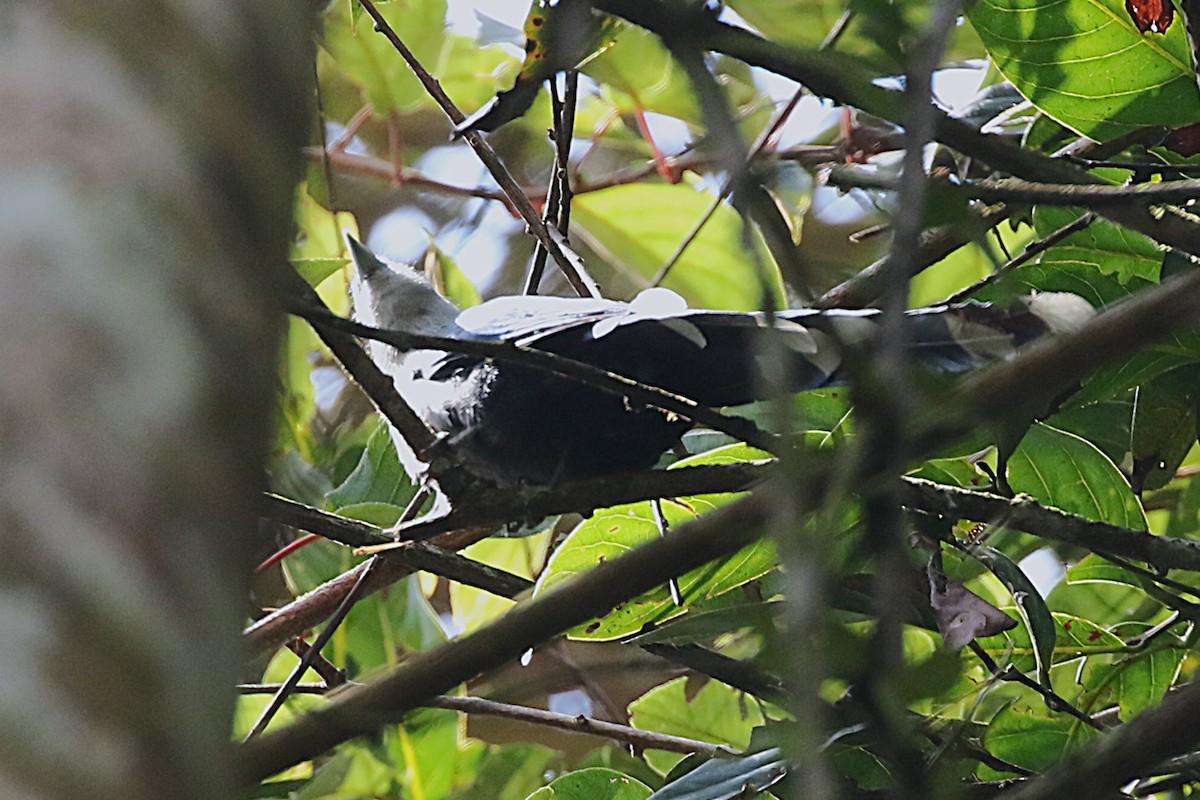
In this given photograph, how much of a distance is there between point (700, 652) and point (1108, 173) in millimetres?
974

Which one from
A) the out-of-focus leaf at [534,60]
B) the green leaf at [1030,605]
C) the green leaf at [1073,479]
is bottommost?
the green leaf at [1030,605]

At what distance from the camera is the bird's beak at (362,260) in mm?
3010

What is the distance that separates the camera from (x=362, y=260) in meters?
3.01

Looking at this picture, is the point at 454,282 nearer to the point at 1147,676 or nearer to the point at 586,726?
the point at 586,726

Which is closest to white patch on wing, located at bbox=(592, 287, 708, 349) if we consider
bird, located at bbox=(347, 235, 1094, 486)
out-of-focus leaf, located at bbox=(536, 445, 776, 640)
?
bird, located at bbox=(347, 235, 1094, 486)

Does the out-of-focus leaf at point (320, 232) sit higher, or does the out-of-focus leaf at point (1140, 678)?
the out-of-focus leaf at point (320, 232)

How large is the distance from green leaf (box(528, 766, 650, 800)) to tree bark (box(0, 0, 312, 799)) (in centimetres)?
128

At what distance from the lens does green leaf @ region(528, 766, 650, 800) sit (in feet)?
5.60

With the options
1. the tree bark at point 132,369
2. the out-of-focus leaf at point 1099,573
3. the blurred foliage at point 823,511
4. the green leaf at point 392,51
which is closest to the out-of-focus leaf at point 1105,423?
the blurred foliage at point 823,511

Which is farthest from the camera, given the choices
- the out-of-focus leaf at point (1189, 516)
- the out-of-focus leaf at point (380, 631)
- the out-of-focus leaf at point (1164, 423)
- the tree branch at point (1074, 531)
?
the out-of-focus leaf at point (380, 631)

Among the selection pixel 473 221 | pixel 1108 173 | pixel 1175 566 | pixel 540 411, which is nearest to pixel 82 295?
pixel 1175 566

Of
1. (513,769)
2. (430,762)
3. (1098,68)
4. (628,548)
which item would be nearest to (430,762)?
(430,762)

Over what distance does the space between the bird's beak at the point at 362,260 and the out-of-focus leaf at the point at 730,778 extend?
6.05ft

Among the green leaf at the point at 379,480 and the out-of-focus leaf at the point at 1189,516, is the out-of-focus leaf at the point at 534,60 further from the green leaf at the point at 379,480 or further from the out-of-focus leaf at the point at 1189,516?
the out-of-focus leaf at the point at 1189,516
